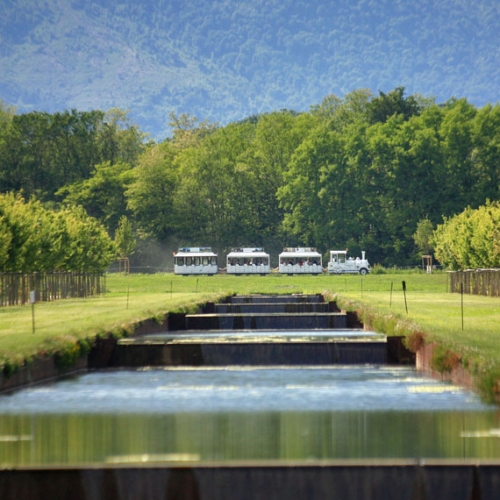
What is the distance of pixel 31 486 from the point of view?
53.7ft

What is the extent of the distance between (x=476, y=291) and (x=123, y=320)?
108ft

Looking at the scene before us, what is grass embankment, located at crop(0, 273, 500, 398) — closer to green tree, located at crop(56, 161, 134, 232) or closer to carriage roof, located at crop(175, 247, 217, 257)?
carriage roof, located at crop(175, 247, 217, 257)

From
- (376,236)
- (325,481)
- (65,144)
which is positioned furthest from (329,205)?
(325,481)

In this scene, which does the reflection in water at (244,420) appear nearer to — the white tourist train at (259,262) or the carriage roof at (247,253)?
the white tourist train at (259,262)

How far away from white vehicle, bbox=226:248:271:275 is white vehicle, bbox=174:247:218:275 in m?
2.23

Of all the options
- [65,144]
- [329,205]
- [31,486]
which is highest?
[65,144]

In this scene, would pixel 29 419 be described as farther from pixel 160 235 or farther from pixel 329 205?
pixel 160 235

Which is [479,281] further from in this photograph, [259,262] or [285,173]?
[285,173]

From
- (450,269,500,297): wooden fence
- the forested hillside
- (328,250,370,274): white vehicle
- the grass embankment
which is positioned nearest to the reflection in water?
the grass embankment

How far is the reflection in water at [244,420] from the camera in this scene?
19.9 metres

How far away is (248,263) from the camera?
151250 mm

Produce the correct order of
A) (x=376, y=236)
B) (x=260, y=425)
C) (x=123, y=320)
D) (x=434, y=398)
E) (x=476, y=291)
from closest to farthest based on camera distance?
(x=260, y=425)
(x=434, y=398)
(x=123, y=320)
(x=476, y=291)
(x=376, y=236)

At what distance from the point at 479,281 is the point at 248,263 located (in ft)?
274

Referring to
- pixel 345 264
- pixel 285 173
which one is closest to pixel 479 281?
pixel 345 264
